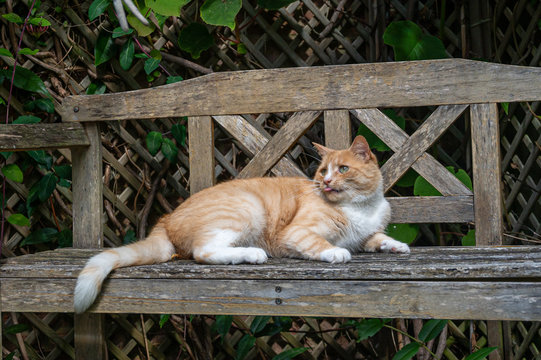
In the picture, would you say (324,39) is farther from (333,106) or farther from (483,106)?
(483,106)

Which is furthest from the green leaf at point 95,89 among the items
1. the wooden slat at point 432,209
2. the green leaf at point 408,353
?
the green leaf at point 408,353

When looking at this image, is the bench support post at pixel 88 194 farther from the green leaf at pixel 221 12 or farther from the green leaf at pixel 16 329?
the green leaf at pixel 221 12

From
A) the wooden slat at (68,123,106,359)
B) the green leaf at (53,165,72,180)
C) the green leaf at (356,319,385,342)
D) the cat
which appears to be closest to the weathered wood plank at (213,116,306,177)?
the cat

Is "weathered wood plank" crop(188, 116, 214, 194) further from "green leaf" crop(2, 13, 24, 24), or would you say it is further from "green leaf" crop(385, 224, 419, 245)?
"green leaf" crop(2, 13, 24, 24)

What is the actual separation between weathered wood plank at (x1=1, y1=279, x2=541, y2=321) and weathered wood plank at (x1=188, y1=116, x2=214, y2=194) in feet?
2.63

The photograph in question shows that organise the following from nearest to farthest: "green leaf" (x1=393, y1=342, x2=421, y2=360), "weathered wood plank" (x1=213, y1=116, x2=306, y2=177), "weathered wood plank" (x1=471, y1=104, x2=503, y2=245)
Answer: "green leaf" (x1=393, y1=342, x2=421, y2=360) → "weathered wood plank" (x1=471, y1=104, x2=503, y2=245) → "weathered wood plank" (x1=213, y1=116, x2=306, y2=177)

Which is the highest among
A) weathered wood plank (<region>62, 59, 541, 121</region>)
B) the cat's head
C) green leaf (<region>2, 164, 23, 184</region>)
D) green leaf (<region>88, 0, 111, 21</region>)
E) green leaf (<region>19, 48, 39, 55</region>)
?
green leaf (<region>88, 0, 111, 21</region>)

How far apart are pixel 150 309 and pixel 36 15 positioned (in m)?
1.60

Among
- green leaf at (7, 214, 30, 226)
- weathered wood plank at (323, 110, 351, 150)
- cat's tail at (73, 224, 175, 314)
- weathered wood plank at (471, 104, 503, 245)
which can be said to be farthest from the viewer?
green leaf at (7, 214, 30, 226)

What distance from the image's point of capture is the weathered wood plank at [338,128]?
224cm

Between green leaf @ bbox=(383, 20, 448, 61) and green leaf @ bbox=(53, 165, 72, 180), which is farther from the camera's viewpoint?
green leaf @ bbox=(53, 165, 72, 180)

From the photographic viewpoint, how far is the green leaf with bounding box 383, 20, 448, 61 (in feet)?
7.87

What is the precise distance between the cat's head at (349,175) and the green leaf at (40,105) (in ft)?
4.19

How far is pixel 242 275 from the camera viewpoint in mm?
1536
